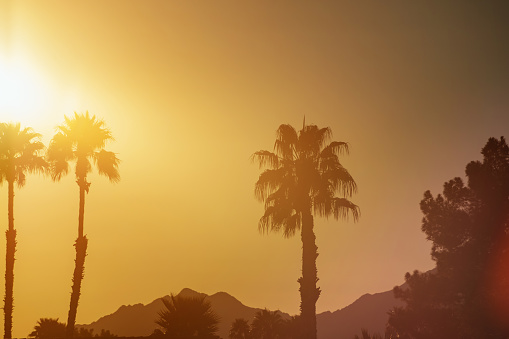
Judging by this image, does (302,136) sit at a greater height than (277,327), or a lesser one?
greater

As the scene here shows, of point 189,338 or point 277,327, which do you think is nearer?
point 189,338

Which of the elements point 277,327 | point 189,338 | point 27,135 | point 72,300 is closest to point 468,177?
point 189,338

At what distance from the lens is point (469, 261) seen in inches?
1978

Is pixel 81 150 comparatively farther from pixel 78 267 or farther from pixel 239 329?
pixel 239 329

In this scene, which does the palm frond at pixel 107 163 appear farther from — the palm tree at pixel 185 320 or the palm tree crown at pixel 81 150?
the palm tree at pixel 185 320

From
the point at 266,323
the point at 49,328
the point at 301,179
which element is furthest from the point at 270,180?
the point at 266,323

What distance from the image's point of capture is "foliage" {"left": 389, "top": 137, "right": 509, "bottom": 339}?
48.6m

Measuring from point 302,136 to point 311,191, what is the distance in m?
3.40

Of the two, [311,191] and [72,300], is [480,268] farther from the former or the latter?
[72,300]

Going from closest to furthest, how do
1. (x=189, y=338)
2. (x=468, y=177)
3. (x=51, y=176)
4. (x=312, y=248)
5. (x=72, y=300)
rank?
(x=189, y=338) → (x=312, y=248) → (x=72, y=300) → (x=51, y=176) → (x=468, y=177)

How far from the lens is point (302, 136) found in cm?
4119

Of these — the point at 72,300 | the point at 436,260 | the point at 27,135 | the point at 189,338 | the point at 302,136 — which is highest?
the point at 27,135

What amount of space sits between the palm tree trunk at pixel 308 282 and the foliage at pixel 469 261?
16668 mm

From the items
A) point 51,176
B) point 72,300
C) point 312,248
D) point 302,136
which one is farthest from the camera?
point 51,176
